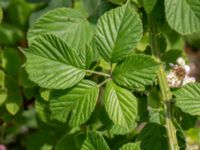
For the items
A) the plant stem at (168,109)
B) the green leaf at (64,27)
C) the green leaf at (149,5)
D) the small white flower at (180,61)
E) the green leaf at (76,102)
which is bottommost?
the plant stem at (168,109)

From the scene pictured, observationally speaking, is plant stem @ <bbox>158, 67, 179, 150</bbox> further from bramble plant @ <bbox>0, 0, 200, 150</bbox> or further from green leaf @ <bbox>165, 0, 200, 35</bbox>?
green leaf @ <bbox>165, 0, 200, 35</bbox>

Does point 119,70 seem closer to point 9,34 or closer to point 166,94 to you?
point 166,94

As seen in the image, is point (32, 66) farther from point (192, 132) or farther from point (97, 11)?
point (192, 132)

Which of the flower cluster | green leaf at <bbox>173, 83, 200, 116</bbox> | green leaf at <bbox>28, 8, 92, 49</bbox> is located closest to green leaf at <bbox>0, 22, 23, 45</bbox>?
green leaf at <bbox>28, 8, 92, 49</bbox>

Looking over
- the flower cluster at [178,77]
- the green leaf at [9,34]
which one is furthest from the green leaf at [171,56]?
the green leaf at [9,34]

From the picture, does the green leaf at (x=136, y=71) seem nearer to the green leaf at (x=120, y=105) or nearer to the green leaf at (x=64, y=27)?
the green leaf at (x=120, y=105)

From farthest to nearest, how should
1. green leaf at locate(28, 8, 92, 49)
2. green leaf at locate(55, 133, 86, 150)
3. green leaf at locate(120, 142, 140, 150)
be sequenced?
1. green leaf at locate(55, 133, 86, 150)
2. green leaf at locate(28, 8, 92, 49)
3. green leaf at locate(120, 142, 140, 150)
